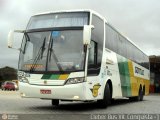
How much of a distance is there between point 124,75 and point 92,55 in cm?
582

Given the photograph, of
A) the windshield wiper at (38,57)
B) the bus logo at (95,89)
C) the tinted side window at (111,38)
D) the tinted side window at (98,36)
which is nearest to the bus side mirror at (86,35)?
the tinted side window at (98,36)

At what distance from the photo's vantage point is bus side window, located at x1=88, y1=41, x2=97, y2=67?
14400mm

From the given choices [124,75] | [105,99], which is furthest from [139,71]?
[105,99]

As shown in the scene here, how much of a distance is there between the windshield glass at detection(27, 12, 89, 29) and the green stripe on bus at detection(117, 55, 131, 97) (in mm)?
4573

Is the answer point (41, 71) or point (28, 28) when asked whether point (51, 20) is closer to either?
point (28, 28)

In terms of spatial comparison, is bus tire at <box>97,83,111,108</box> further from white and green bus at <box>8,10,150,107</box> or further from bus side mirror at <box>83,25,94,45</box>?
bus side mirror at <box>83,25,94,45</box>

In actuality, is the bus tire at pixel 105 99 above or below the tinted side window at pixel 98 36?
below

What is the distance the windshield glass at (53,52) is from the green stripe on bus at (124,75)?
4.94 metres

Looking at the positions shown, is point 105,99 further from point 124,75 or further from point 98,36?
point 124,75

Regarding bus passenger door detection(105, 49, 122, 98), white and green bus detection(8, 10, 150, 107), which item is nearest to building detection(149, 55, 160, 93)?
bus passenger door detection(105, 49, 122, 98)

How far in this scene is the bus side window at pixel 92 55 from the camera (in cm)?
1440

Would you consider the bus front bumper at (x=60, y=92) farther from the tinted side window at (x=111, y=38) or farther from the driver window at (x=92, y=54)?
the tinted side window at (x=111, y=38)

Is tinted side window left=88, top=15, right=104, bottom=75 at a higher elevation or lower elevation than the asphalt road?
higher

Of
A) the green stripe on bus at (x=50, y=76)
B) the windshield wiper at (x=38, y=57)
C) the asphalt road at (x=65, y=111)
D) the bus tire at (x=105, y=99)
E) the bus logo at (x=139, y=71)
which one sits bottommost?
the asphalt road at (x=65, y=111)
